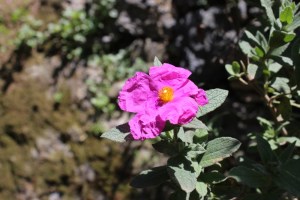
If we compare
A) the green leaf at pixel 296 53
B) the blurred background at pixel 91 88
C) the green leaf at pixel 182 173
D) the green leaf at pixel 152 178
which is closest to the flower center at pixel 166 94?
the green leaf at pixel 182 173

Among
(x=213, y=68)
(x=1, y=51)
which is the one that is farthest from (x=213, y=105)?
(x=1, y=51)

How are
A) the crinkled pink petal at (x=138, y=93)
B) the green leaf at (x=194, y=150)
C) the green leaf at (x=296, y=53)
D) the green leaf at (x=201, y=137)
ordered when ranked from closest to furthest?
the crinkled pink petal at (x=138, y=93) → the green leaf at (x=194, y=150) → the green leaf at (x=201, y=137) → the green leaf at (x=296, y=53)

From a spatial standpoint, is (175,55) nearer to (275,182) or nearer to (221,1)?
(221,1)

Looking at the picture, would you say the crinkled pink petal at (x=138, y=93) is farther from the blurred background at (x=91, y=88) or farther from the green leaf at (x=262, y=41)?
the blurred background at (x=91, y=88)

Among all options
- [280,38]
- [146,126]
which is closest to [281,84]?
[280,38]

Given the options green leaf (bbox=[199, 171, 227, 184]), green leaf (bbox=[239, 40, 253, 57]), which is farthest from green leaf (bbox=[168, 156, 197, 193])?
green leaf (bbox=[239, 40, 253, 57])

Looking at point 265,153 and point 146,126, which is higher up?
point 146,126

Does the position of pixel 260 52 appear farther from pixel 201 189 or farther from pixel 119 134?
pixel 119 134

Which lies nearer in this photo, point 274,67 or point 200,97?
point 200,97
